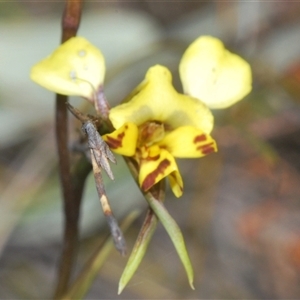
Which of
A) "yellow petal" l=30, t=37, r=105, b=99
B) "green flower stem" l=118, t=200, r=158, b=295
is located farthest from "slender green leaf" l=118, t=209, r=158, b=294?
"yellow petal" l=30, t=37, r=105, b=99

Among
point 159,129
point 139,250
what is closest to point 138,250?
point 139,250

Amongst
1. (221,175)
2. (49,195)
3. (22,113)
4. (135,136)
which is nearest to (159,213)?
(135,136)

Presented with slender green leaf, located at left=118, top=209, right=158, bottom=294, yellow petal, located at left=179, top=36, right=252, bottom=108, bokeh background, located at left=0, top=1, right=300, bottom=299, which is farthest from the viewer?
bokeh background, located at left=0, top=1, right=300, bottom=299

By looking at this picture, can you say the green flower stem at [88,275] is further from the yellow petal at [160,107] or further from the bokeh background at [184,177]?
the bokeh background at [184,177]

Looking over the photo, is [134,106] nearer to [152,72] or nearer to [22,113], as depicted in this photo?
[152,72]

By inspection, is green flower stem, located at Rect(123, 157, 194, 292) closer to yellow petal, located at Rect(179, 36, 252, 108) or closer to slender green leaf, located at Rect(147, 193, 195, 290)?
slender green leaf, located at Rect(147, 193, 195, 290)

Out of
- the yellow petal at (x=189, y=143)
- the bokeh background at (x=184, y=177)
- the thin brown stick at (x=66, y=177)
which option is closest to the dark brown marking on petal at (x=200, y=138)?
the yellow petal at (x=189, y=143)

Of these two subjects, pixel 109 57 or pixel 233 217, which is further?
pixel 233 217
